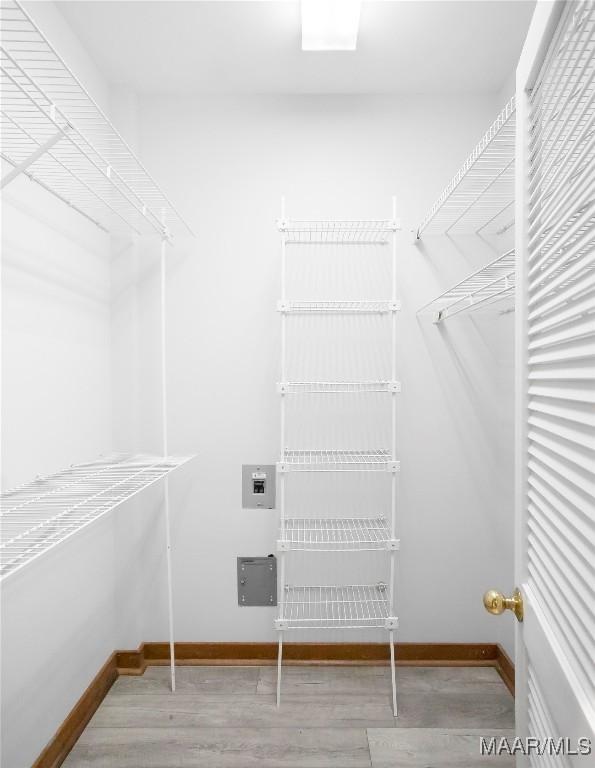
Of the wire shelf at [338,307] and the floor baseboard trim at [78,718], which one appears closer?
the floor baseboard trim at [78,718]

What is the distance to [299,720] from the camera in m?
1.87

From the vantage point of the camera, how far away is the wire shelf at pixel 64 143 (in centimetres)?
116

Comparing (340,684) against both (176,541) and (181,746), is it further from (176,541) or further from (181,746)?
(176,541)

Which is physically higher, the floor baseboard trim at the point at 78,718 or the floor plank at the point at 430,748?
the floor baseboard trim at the point at 78,718

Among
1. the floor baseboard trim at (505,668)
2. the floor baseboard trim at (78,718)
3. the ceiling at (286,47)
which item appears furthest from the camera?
the floor baseboard trim at (505,668)

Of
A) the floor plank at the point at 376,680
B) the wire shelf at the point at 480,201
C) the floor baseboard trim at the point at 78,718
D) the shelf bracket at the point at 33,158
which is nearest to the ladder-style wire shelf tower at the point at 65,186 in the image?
the shelf bracket at the point at 33,158

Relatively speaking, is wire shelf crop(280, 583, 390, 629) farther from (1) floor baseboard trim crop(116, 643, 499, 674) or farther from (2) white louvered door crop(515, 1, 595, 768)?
(2) white louvered door crop(515, 1, 595, 768)

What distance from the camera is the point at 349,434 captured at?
223 cm

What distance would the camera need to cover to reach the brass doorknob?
3.05ft

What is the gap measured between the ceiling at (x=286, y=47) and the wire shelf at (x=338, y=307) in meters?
0.96

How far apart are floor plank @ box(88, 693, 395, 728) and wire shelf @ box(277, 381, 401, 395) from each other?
50.0 inches

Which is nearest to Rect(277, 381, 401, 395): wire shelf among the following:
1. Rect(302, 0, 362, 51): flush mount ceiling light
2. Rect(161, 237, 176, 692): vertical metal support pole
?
Rect(161, 237, 176, 692): vertical metal support pole

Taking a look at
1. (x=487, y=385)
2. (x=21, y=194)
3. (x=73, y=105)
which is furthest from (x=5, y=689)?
(x=487, y=385)

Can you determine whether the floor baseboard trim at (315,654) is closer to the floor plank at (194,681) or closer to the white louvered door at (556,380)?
the floor plank at (194,681)
